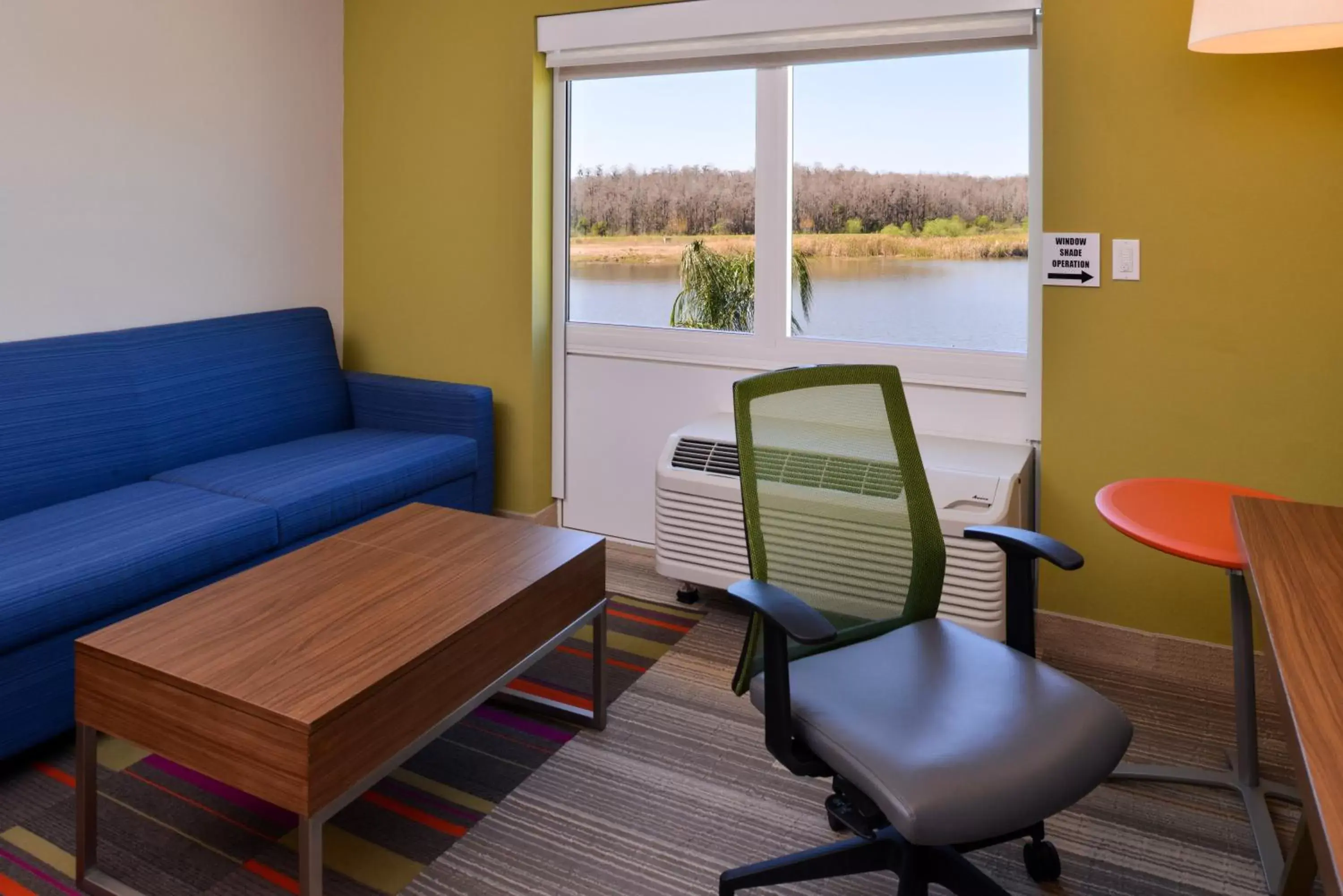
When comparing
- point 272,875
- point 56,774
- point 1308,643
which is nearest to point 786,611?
point 1308,643

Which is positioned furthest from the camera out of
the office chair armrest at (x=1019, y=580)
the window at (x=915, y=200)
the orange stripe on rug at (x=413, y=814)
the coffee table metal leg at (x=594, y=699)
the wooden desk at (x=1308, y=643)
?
the window at (x=915, y=200)

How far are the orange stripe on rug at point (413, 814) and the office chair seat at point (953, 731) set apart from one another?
84cm

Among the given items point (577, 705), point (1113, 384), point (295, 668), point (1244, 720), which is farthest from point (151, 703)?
point (1113, 384)

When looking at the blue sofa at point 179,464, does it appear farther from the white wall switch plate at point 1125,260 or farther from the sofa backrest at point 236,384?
the white wall switch plate at point 1125,260

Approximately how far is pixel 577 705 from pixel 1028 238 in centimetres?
196

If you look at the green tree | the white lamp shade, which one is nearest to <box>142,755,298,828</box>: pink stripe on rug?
the green tree

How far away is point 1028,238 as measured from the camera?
10.4 ft

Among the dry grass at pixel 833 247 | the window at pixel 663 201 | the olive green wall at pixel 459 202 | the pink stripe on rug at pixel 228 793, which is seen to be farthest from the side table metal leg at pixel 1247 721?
the olive green wall at pixel 459 202

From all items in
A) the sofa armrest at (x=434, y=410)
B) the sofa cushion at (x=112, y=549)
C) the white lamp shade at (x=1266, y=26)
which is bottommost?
the sofa cushion at (x=112, y=549)

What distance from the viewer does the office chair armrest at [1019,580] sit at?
1953 mm

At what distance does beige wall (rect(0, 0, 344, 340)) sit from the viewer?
3.11 meters

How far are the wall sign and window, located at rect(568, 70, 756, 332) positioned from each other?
1.07 metres

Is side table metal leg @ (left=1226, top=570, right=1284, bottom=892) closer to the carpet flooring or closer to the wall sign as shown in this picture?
the carpet flooring

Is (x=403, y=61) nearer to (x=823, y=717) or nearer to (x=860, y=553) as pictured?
(x=860, y=553)
